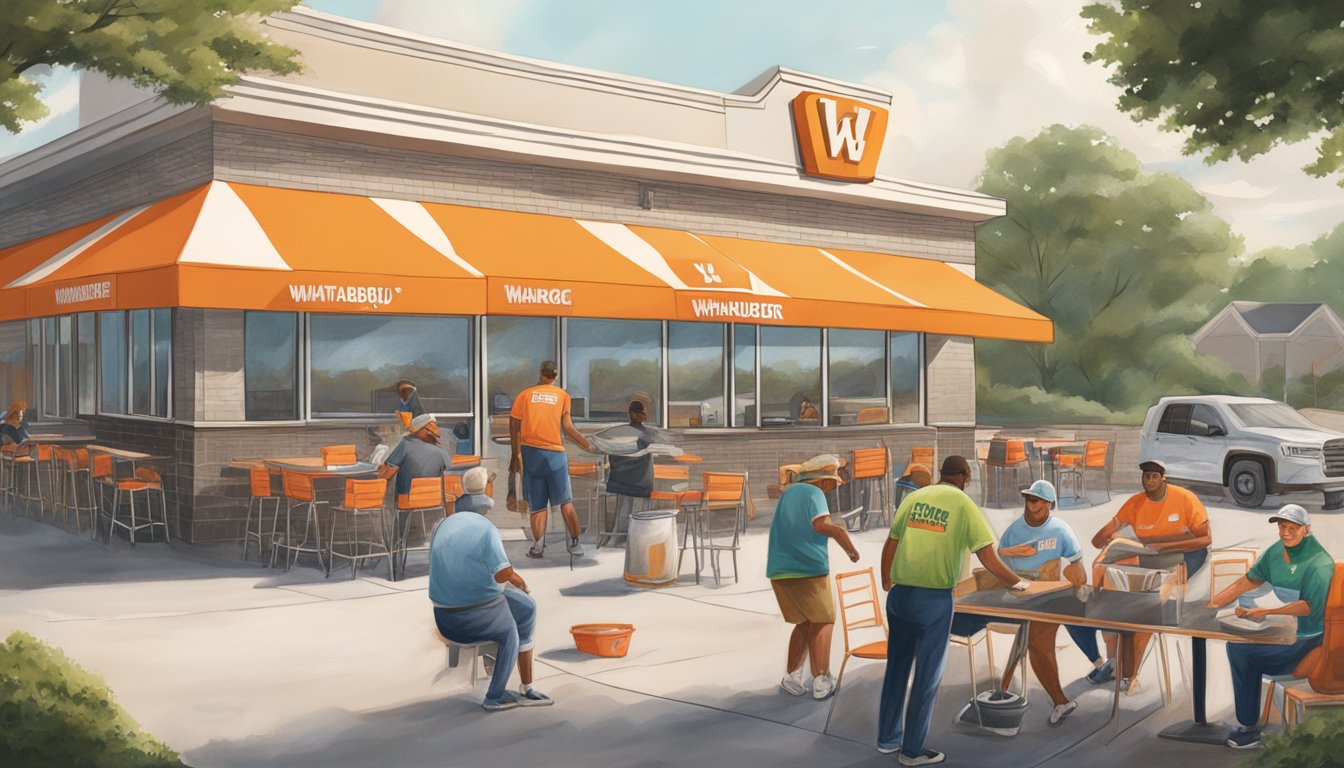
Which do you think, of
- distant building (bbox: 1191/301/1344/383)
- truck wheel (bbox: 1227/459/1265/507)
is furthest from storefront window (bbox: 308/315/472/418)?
distant building (bbox: 1191/301/1344/383)

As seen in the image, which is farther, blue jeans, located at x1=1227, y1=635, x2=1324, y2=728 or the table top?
blue jeans, located at x1=1227, y1=635, x2=1324, y2=728

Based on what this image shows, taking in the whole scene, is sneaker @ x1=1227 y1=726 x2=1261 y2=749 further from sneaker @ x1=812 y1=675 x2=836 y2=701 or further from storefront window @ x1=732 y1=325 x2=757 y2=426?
storefront window @ x1=732 y1=325 x2=757 y2=426

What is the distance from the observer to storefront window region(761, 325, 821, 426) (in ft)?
65.4

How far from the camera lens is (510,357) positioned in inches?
684

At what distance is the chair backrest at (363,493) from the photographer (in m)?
12.7

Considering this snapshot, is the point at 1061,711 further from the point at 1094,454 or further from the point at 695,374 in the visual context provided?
the point at 1094,454

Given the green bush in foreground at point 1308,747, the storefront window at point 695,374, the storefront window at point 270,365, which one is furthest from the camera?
the storefront window at point 695,374

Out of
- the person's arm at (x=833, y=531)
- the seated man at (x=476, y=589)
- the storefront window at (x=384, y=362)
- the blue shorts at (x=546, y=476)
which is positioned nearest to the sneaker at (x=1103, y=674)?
the person's arm at (x=833, y=531)

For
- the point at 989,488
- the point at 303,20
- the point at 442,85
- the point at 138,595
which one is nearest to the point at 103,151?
the point at 303,20

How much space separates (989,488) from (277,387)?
1195 cm

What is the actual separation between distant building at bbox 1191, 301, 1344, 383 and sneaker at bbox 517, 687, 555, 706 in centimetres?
6516

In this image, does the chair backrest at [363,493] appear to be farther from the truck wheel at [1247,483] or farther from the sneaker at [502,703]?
the truck wheel at [1247,483]

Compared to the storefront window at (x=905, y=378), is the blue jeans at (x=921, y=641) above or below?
below

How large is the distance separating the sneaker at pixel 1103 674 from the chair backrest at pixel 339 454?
9.17 m
